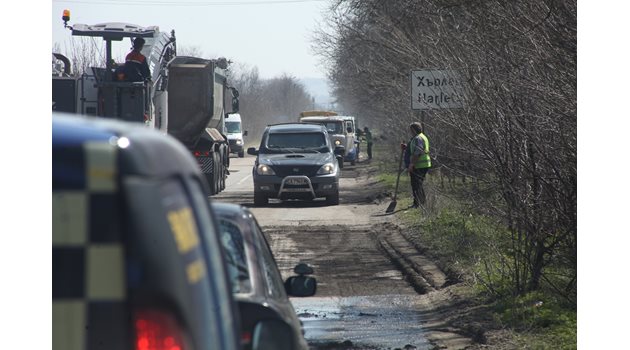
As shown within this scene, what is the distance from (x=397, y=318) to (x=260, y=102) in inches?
5551

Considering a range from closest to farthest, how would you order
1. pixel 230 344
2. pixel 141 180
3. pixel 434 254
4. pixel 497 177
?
Answer: 1. pixel 141 180
2. pixel 230 344
3. pixel 497 177
4. pixel 434 254

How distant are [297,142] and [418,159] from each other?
4850 mm

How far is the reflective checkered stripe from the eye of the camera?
2.44 metres

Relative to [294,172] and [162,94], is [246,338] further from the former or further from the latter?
[162,94]

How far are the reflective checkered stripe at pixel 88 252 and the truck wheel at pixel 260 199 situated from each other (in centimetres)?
2265

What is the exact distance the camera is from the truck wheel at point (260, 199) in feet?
82.7

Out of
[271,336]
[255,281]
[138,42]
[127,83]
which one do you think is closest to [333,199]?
[127,83]

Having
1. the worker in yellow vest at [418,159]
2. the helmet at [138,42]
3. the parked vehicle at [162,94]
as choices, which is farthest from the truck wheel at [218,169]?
the worker in yellow vest at [418,159]

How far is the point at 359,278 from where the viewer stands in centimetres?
1370

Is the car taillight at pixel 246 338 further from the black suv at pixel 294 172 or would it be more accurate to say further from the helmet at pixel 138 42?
the black suv at pixel 294 172

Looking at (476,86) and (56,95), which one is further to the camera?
(56,95)

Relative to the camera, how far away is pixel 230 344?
312 cm
